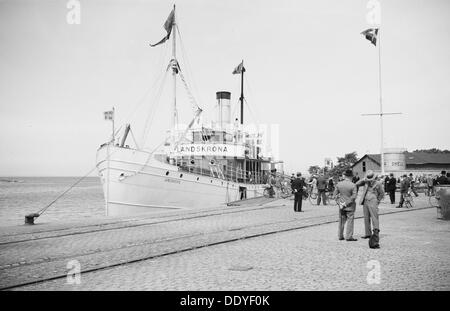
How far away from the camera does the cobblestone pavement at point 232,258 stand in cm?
573

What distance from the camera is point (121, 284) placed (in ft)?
18.8

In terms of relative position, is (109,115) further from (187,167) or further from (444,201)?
(444,201)

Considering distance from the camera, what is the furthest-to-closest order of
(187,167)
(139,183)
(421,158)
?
(421,158)
(187,167)
(139,183)

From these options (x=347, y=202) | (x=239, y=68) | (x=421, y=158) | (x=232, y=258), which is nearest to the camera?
(x=232, y=258)

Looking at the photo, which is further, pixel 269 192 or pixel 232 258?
pixel 269 192

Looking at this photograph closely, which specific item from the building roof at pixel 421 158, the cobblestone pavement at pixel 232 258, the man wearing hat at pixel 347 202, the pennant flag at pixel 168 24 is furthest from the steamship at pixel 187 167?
the building roof at pixel 421 158

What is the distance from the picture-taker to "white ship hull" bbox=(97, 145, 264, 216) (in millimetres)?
21359

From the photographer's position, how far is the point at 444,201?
14.3 m

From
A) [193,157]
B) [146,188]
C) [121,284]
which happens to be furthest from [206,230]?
[193,157]

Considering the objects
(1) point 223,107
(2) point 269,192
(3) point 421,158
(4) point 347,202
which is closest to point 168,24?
(1) point 223,107

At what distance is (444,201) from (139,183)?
14689 millimetres

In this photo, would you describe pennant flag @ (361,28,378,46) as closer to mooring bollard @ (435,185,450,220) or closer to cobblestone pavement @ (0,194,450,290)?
mooring bollard @ (435,185,450,220)

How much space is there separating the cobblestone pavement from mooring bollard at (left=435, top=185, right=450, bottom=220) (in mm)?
2140

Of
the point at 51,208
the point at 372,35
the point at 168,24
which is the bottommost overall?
the point at 51,208
